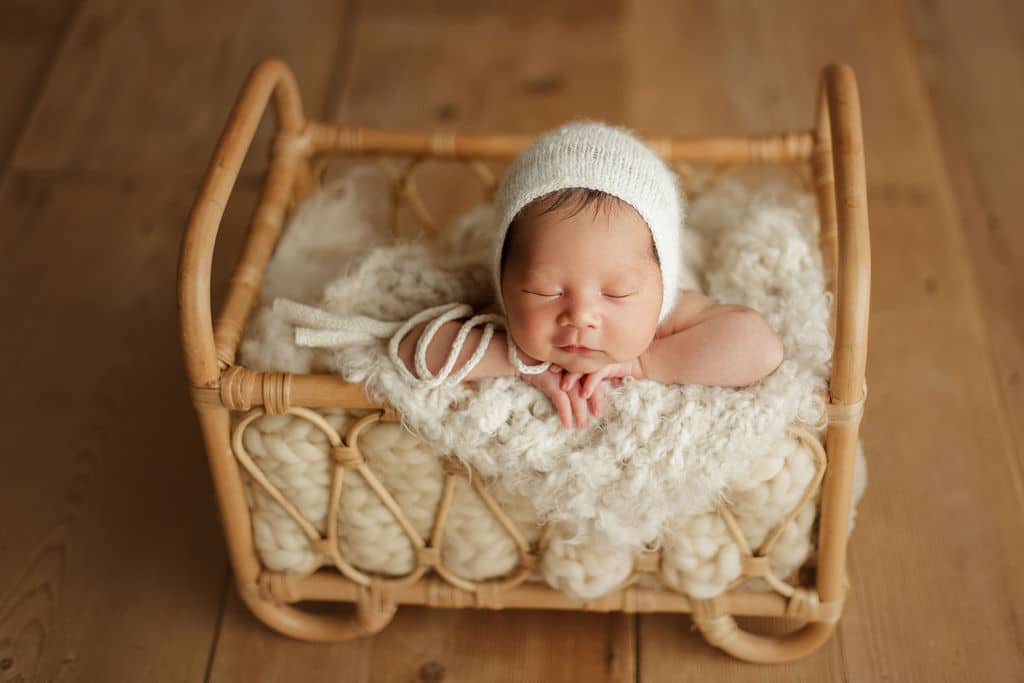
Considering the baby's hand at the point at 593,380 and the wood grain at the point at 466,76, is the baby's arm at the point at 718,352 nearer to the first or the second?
the baby's hand at the point at 593,380

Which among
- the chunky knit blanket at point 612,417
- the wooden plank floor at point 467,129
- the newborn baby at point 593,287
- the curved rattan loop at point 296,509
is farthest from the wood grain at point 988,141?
the curved rattan loop at point 296,509

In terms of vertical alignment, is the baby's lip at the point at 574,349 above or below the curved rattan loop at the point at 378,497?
above

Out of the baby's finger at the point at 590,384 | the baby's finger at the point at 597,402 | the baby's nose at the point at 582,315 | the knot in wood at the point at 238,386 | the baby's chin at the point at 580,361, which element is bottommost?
the knot in wood at the point at 238,386

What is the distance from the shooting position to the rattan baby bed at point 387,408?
2.96 ft

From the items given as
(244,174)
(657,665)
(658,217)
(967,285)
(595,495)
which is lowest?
(657,665)

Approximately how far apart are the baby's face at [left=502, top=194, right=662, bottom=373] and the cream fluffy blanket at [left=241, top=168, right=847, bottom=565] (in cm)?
5

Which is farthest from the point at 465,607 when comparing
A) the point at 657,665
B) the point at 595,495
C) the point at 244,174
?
the point at 244,174

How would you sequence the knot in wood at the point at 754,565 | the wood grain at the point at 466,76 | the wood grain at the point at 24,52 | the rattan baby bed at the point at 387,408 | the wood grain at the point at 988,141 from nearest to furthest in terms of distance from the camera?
the rattan baby bed at the point at 387,408, the knot in wood at the point at 754,565, the wood grain at the point at 988,141, the wood grain at the point at 466,76, the wood grain at the point at 24,52

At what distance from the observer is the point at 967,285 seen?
5.24 feet

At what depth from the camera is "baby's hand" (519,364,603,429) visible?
3.11 ft

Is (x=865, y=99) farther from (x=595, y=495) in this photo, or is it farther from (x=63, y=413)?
(x=63, y=413)

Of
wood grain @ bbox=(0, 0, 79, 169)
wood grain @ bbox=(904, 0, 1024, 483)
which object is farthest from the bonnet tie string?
wood grain @ bbox=(0, 0, 79, 169)

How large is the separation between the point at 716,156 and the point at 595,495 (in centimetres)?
52

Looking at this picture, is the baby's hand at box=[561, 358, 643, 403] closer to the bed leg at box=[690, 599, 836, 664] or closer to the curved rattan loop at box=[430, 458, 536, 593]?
the curved rattan loop at box=[430, 458, 536, 593]
